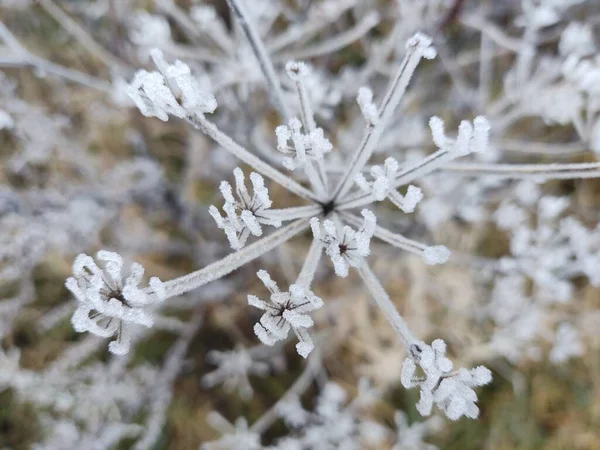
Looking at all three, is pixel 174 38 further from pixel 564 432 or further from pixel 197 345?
pixel 564 432

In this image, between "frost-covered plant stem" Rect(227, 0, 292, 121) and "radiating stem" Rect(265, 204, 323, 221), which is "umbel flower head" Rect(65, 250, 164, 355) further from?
"frost-covered plant stem" Rect(227, 0, 292, 121)

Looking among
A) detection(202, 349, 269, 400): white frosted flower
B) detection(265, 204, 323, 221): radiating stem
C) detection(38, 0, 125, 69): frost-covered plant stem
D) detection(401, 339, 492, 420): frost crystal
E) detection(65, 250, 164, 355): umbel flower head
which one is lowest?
detection(401, 339, 492, 420): frost crystal

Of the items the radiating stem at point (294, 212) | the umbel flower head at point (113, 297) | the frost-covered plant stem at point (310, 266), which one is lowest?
the umbel flower head at point (113, 297)

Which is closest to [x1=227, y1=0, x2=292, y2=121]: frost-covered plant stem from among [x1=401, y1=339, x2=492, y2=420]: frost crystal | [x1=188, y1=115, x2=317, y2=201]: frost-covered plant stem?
Answer: [x1=188, y1=115, x2=317, y2=201]: frost-covered plant stem

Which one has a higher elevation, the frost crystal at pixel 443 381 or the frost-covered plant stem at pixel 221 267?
the frost-covered plant stem at pixel 221 267

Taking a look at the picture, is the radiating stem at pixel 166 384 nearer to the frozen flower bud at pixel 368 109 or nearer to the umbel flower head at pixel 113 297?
the umbel flower head at pixel 113 297

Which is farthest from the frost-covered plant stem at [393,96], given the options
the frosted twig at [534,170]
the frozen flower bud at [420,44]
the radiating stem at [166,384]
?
the radiating stem at [166,384]

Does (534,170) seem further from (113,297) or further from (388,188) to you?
(113,297)

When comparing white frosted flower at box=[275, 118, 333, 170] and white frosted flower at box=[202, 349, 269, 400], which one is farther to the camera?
white frosted flower at box=[202, 349, 269, 400]
